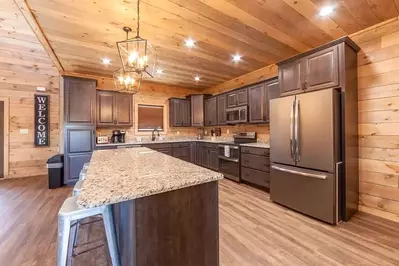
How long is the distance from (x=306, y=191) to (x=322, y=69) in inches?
66.6

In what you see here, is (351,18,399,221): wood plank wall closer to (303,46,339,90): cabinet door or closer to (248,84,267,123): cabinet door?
(303,46,339,90): cabinet door

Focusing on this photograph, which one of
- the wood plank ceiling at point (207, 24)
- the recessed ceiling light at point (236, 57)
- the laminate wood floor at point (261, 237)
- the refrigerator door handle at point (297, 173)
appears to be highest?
the recessed ceiling light at point (236, 57)

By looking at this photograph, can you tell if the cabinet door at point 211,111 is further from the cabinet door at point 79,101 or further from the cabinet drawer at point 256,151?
the cabinet door at point 79,101

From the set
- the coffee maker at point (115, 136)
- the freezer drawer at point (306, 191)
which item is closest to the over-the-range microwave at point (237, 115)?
the freezer drawer at point (306, 191)

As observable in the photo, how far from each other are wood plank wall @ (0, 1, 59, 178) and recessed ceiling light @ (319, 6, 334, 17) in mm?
5296

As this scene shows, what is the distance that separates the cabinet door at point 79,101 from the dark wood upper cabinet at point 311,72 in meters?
4.01

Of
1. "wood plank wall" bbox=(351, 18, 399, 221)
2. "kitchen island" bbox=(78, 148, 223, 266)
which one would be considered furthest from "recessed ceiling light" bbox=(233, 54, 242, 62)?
"kitchen island" bbox=(78, 148, 223, 266)

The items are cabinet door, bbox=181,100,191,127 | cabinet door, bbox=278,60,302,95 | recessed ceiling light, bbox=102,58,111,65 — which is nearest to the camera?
cabinet door, bbox=278,60,302,95

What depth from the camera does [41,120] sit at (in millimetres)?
4977

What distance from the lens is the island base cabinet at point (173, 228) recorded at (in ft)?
3.42

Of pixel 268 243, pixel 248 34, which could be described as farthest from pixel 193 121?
pixel 268 243

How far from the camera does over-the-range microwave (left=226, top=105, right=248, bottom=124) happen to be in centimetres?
444

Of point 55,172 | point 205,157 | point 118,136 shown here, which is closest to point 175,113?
point 205,157

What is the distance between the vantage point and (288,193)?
2873 millimetres
